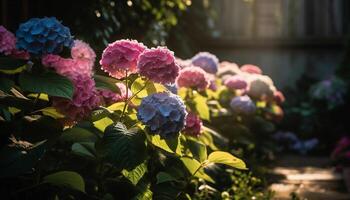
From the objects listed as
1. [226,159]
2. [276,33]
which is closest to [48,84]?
[226,159]

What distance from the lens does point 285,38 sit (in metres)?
10.9

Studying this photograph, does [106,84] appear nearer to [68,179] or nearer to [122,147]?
[122,147]

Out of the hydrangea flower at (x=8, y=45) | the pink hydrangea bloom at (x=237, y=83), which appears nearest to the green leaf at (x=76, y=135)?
the hydrangea flower at (x=8, y=45)

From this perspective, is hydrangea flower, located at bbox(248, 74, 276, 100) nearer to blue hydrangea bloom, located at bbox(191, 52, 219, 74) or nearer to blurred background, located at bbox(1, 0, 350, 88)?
blue hydrangea bloom, located at bbox(191, 52, 219, 74)

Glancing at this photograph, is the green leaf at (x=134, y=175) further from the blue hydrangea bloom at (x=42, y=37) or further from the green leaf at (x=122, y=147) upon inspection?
the blue hydrangea bloom at (x=42, y=37)

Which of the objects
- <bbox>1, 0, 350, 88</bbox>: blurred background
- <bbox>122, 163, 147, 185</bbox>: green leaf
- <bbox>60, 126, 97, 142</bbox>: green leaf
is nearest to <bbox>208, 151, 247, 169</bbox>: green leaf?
<bbox>122, 163, 147, 185</bbox>: green leaf

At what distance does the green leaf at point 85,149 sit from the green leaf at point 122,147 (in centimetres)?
18

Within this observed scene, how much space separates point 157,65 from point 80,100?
14.8 inches

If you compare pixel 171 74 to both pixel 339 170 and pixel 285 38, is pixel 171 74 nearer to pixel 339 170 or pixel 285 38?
pixel 339 170

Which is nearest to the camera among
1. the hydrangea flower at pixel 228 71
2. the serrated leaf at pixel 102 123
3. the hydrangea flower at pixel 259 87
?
the serrated leaf at pixel 102 123

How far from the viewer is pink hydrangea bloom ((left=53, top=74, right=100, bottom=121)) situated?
2.56m

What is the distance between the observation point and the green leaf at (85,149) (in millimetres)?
2566

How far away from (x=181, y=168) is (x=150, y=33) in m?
3.52

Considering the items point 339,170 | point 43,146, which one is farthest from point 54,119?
point 339,170
